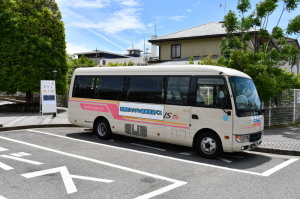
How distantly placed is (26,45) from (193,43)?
51.9ft

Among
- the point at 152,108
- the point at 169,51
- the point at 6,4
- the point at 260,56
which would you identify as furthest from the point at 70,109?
the point at 169,51

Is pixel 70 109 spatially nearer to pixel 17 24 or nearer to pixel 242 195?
pixel 242 195

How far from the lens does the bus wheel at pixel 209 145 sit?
764cm

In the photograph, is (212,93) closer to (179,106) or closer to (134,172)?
(179,106)

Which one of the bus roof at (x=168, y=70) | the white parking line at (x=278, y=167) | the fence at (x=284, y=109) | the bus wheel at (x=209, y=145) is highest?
the bus roof at (x=168, y=70)

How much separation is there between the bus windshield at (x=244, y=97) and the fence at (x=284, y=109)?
612 centimetres

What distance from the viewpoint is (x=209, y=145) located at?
7793mm

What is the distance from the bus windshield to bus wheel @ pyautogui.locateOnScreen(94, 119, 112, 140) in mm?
4832

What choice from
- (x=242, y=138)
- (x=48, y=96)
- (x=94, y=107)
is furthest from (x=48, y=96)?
(x=242, y=138)

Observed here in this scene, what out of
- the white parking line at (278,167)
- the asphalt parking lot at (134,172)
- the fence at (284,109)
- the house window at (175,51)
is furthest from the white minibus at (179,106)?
the house window at (175,51)

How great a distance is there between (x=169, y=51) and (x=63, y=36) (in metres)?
12.2

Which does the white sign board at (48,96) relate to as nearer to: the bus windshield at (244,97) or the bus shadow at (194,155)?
the bus shadow at (194,155)

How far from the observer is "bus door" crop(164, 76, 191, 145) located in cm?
820

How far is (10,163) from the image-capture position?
6789 mm
